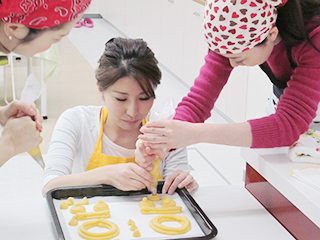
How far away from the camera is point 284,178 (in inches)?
45.6

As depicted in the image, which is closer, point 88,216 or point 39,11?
point 39,11

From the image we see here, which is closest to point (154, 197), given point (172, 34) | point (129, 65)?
point (129, 65)

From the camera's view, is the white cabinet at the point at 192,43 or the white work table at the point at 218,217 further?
the white cabinet at the point at 192,43

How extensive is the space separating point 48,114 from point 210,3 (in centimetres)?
276

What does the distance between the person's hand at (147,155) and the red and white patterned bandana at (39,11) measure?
455 millimetres

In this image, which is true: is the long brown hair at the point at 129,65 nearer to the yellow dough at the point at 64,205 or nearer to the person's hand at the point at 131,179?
the person's hand at the point at 131,179

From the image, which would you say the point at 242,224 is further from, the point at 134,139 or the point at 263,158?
the point at 134,139

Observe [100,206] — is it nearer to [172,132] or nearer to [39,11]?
[172,132]

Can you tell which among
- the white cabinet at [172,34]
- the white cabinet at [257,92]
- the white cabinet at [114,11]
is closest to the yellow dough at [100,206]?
the white cabinet at [257,92]

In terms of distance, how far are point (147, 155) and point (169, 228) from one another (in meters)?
0.27

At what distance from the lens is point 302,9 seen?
3.95 ft

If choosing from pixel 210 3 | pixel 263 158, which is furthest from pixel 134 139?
pixel 210 3

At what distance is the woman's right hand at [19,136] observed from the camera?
109 cm

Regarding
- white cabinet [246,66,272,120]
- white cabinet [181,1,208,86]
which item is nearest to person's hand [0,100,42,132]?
white cabinet [246,66,272,120]
